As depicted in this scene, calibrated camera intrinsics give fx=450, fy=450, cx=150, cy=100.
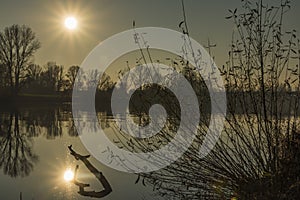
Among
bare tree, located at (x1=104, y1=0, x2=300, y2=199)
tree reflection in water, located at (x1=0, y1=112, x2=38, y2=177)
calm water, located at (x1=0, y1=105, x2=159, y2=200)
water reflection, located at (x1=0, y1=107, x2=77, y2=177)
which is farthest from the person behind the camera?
water reflection, located at (x1=0, y1=107, x2=77, y2=177)

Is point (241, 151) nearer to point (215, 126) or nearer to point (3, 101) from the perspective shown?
point (215, 126)

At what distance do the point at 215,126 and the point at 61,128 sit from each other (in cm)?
2431

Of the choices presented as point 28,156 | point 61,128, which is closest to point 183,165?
point 28,156

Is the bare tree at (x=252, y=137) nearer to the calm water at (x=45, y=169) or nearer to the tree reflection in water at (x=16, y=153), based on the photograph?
the calm water at (x=45, y=169)

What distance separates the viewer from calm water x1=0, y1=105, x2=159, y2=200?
12.2m

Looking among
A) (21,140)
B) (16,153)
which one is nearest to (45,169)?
(16,153)

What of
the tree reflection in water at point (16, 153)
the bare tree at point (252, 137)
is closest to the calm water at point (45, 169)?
the tree reflection in water at point (16, 153)

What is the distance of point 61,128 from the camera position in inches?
1129

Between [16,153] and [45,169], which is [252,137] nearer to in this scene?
[45,169]

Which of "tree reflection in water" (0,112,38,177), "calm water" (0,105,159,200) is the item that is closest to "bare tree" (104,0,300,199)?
"calm water" (0,105,159,200)

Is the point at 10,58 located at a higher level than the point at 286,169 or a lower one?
higher

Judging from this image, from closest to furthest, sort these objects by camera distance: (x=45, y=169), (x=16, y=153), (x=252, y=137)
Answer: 1. (x=252, y=137)
2. (x=45, y=169)
3. (x=16, y=153)

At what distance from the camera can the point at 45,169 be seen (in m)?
16.0

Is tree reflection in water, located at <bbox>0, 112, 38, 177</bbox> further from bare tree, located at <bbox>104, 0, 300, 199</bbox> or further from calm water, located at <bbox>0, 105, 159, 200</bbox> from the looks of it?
bare tree, located at <bbox>104, 0, 300, 199</bbox>
